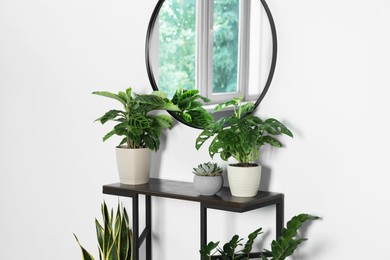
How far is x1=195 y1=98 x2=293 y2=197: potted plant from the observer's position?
1.91 m

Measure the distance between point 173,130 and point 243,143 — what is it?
0.49 m

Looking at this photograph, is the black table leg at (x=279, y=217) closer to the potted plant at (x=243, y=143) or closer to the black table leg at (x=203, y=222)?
the potted plant at (x=243, y=143)

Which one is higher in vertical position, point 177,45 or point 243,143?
point 177,45

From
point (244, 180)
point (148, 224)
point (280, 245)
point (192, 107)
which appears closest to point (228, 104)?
point (192, 107)

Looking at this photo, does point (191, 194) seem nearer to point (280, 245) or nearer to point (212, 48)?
point (280, 245)

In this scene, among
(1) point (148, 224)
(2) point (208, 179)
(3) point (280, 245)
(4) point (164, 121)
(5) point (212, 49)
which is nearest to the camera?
(3) point (280, 245)

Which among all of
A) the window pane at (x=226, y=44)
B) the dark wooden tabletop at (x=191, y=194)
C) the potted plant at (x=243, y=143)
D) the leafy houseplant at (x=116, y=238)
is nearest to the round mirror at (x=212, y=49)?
the window pane at (x=226, y=44)

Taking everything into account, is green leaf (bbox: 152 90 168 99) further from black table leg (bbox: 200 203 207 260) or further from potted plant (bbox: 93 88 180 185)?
black table leg (bbox: 200 203 207 260)

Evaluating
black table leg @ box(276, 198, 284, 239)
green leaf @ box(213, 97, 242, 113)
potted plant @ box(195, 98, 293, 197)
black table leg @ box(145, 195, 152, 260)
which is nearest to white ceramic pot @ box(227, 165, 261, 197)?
potted plant @ box(195, 98, 293, 197)

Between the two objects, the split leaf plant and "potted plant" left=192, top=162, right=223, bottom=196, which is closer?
the split leaf plant

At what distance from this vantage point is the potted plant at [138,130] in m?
2.19

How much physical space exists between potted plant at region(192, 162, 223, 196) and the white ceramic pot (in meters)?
0.06

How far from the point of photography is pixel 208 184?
6.57 ft

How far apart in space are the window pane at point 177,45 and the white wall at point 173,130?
13 centimetres
